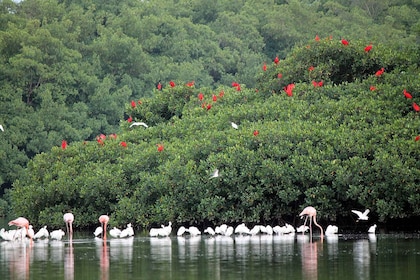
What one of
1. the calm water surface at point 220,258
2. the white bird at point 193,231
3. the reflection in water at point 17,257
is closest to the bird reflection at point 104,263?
the calm water surface at point 220,258

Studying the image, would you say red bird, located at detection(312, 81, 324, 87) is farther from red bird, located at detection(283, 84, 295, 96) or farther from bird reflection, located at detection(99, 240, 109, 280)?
bird reflection, located at detection(99, 240, 109, 280)

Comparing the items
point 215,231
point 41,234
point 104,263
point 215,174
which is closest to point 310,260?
point 104,263

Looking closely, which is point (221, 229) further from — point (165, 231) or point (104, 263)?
point (104, 263)

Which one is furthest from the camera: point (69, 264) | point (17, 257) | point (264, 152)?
point (264, 152)

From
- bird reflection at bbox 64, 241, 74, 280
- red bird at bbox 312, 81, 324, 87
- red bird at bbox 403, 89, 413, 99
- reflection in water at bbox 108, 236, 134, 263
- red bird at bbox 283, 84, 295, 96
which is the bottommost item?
bird reflection at bbox 64, 241, 74, 280

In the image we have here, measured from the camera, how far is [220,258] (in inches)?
598

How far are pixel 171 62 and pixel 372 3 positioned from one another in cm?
1666

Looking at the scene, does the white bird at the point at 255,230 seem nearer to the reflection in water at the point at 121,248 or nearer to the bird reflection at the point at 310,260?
the bird reflection at the point at 310,260

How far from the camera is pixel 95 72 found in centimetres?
4800

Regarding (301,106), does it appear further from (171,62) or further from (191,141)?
(171,62)

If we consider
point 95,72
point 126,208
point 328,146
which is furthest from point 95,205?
point 95,72

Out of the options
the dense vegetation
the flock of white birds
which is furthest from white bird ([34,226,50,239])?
the dense vegetation

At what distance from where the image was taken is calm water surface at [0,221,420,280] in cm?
1320

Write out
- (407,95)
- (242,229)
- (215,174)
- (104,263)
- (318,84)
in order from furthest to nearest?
(318,84) < (407,95) < (215,174) < (242,229) < (104,263)
